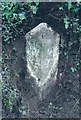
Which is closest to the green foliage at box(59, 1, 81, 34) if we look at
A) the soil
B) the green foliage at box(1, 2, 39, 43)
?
→ the soil

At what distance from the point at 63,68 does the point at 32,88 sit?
36cm

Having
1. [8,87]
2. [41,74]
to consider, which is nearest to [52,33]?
[41,74]

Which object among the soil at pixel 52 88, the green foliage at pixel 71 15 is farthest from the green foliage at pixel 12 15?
the green foliage at pixel 71 15

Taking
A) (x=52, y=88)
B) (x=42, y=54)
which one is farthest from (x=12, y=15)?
(x=52, y=88)

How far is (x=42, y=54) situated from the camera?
417 cm

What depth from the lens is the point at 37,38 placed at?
415cm

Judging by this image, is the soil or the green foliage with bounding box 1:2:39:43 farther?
the soil

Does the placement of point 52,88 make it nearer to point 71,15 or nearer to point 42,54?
point 42,54

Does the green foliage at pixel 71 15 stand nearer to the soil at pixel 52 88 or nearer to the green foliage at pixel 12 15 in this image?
the soil at pixel 52 88

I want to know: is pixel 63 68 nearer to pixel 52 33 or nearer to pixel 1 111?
pixel 52 33

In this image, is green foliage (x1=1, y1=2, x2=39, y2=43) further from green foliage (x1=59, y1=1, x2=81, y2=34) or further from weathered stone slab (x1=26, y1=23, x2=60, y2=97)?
green foliage (x1=59, y1=1, x2=81, y2=34)

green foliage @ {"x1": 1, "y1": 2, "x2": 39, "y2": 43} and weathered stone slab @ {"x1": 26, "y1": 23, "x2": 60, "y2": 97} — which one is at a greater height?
green foliage @ {"x1": 1, "y1": 2, "x2": 39, "y2": 43}

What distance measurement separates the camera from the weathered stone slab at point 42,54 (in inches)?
163

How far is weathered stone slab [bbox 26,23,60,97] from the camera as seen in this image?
414cm
